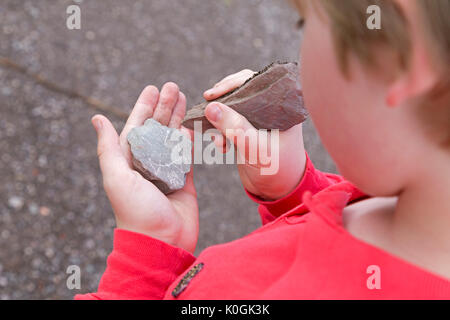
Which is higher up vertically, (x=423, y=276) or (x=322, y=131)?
(x=322, y=131)

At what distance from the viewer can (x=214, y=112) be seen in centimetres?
135

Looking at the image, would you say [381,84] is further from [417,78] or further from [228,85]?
[228,85]

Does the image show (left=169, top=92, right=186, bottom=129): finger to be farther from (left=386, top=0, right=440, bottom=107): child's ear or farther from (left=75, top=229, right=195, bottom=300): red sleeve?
(left=386, top=0, right=440, bottom=107): child's ear

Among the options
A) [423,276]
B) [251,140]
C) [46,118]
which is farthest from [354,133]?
[46,118]

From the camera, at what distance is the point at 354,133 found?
2.59 feet

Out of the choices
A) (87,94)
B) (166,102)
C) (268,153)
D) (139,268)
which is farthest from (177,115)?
(87,94)

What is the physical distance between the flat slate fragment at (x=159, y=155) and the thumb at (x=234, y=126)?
0.69 ft

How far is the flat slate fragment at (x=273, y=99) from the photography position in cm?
136

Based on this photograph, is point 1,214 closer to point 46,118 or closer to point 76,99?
point 46,118

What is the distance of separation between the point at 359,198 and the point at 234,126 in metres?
0.44

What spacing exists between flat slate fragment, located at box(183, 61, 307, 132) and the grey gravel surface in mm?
1123

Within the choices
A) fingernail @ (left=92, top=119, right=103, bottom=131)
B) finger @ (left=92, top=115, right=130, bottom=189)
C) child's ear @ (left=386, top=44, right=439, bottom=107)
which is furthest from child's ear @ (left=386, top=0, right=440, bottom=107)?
fingernail @ (left=92, top=119, right=103, bottom=131)

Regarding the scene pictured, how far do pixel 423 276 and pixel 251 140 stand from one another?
25.8 inches

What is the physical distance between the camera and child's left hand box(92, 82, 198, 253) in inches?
47.7
